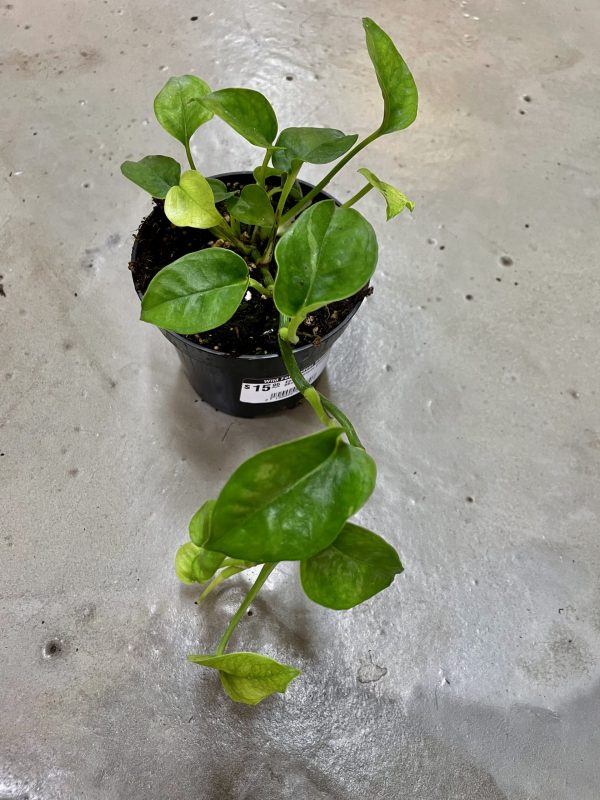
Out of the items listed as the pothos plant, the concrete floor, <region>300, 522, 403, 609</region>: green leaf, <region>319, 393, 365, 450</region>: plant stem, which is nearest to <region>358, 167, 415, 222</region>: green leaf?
the pothos plant

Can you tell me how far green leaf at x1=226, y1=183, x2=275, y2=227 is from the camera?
2.70 ft

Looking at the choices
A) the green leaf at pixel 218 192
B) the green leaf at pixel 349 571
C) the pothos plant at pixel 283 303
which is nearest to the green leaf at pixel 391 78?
the pothos plant at pixel 283 303

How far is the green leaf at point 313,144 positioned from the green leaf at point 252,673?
60cm

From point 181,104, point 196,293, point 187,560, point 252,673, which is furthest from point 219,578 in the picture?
point 181,104

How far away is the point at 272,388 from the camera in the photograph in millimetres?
1000

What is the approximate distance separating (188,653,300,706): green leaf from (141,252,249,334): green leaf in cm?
38

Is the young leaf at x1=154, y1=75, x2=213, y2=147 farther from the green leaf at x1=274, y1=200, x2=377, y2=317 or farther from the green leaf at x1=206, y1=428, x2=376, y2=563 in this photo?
the green leaf at x1=206, y1=428, x2=376, y2=563

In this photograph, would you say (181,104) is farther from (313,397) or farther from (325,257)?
(313,397)

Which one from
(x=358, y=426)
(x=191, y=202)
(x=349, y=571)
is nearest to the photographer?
(x=349, y=571)

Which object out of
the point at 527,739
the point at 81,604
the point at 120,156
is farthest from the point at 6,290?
the point at 527,739

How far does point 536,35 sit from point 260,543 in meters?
1.76

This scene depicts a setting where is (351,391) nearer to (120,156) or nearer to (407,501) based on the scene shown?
(407,501)

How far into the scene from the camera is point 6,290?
1276 mm

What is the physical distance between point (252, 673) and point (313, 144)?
662mm
